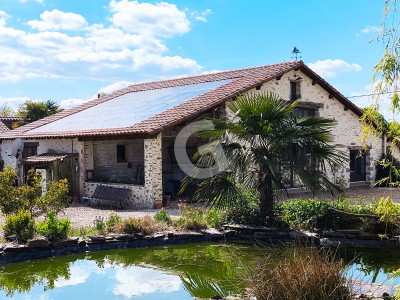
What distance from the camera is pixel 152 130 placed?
1527cm

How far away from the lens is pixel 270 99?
1129 centimetres

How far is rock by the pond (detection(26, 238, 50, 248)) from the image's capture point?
9719 millimetres

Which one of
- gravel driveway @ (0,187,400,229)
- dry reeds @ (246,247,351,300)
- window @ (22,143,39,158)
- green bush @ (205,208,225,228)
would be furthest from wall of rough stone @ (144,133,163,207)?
dry reeds @ (246,247,351,300)

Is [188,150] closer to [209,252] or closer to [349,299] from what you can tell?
[209,252]

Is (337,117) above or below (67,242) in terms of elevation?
above

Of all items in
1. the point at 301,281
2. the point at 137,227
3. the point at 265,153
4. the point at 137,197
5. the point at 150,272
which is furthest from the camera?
the point at 137,197

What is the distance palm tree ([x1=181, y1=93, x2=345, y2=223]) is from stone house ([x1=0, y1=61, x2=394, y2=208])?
4638mm

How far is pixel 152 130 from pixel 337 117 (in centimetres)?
1067

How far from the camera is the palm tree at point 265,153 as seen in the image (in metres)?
10.9

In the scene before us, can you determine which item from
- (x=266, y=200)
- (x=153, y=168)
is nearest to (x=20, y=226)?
(x=266, y=200)

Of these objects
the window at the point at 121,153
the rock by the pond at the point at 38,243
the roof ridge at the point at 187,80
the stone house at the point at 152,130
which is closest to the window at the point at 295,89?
the stone house at the point at 152,130

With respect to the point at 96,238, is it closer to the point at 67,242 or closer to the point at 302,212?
the point at 67,242

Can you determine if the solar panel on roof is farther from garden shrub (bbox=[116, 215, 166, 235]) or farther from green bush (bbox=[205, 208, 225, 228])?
garden shrub (bbox=[116, 215, 166, 235])

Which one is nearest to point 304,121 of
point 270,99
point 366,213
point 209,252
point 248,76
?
point 270,99
